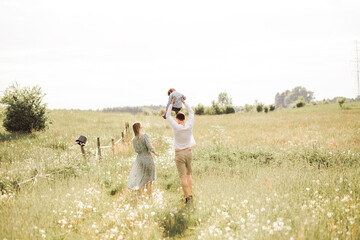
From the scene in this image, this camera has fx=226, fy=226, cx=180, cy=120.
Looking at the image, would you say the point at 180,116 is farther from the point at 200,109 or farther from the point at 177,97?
the point at 200,109

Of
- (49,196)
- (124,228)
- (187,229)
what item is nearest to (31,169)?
(49,196)

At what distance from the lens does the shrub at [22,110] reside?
1706 cm

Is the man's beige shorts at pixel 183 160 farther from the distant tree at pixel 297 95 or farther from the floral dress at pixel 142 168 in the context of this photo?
the distant tree at pixel 297 95

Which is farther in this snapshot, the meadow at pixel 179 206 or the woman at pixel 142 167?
the woman at pixel 142 167

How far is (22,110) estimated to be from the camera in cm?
1716

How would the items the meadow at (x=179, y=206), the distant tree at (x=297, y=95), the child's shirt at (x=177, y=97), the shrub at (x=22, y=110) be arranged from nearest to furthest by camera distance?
the meadow at (x=179, y=206) < the child's shirt at (x=177, y=97) < the shrub at (x=22, y=110) < the distant tree at (x=297, y=95)

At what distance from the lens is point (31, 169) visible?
317 inches

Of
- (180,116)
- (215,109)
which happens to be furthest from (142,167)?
(215,109)

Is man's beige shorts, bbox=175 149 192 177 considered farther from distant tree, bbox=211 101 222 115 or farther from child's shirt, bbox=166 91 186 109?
distant tree, bbox=211 101 222 115

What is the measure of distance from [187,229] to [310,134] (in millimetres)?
14073

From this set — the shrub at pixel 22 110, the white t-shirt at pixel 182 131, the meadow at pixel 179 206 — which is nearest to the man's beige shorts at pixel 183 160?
the white t-shirt at pixel 182 131

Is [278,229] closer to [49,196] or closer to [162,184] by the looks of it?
[162,184]

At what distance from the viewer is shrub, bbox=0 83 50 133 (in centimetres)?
1706

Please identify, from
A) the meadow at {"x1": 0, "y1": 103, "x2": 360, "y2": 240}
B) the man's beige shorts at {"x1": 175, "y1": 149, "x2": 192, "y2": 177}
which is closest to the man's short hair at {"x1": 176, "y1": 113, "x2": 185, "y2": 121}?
the man's beige shorts at {"x1": 175, "y1": 149, "x2": 192, "y2": 177}
